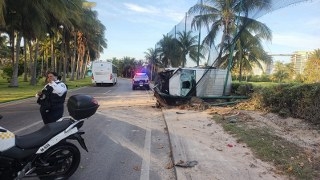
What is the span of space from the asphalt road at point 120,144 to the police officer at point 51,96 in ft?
3.70

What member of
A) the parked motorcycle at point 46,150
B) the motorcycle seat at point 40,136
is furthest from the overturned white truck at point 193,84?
the motorcycle seat at point 40,136

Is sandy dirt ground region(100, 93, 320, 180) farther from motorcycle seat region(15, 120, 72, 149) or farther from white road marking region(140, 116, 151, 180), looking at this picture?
motorcycle seat region(15, 120, 72, 149)

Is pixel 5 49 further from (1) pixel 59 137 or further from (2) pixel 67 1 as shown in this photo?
(1) pixel 59 137

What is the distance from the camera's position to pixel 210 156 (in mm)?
7957

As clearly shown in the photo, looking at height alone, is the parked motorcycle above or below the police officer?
below

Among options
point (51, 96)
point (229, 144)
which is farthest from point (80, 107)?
point (229, 144)

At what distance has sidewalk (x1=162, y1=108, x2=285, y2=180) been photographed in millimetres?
6656

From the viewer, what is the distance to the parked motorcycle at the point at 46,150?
5.48 m

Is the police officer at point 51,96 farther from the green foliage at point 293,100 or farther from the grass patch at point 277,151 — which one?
the green foliage at point 293,100

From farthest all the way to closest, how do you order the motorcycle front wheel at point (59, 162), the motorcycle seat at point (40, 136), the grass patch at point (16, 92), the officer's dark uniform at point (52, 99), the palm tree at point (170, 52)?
the palm tree at point (170, 52) < the grass patch at point (16, 92) < the officer's dark uniform at point (52, 99) < the motorcycle front wheel at point (59, 162) < the motorcycle seat at point (40, 136)

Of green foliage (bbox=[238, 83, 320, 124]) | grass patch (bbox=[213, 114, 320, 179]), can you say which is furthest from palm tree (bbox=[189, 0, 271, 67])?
grass patch (bbox=[213, 114, 320, 179])

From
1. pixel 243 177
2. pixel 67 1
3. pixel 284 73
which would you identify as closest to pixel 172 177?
pixel 243 177

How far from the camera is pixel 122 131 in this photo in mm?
11398

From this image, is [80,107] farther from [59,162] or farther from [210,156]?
[210,156]
